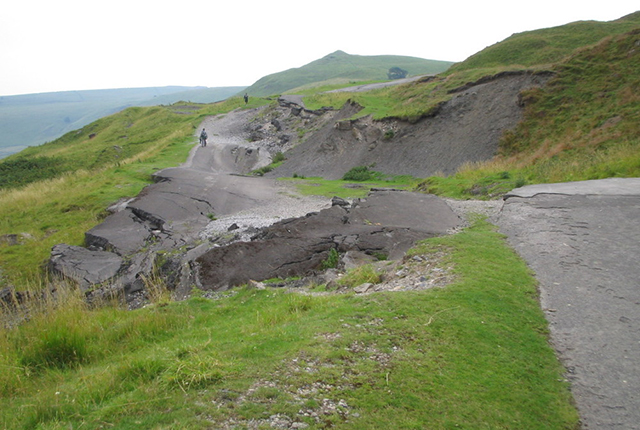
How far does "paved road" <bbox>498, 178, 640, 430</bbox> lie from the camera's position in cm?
441

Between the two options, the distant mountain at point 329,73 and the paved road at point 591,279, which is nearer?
the paved road at point 591,279

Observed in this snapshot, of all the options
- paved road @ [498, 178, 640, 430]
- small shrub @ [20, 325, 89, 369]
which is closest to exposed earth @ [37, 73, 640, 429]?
paved road @ [498, 178, 640, 430]

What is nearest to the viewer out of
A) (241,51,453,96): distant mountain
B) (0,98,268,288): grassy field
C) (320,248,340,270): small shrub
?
(320,248,340,270): small shrub

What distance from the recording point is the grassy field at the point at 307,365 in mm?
3730

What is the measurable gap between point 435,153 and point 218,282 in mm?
19048

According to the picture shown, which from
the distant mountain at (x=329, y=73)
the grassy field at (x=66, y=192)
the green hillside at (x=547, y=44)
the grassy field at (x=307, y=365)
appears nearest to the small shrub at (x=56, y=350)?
the grassy field at (x=307, y=365)

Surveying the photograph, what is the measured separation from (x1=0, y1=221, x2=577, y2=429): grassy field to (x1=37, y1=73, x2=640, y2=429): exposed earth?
0.63 metres

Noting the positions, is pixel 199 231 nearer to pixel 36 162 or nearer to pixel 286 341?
pixel 286 341

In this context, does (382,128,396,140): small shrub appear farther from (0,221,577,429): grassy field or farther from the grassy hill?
(0,221,577,429): grassy field

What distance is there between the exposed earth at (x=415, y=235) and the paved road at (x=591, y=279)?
0.02m

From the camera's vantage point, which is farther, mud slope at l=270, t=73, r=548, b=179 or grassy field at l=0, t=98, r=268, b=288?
mud slope at l=270, t=73, r=548, b=179

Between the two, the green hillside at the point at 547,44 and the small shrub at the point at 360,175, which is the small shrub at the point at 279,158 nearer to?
the small shrub at the point at 360,175

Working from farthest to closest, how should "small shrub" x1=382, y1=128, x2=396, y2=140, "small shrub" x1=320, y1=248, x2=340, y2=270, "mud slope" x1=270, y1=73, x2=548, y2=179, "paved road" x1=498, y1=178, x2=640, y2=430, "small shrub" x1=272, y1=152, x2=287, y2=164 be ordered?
"small shrub" x1=272, y1=152, x2=287, y2=164
"small shrub" x1=382, y1=128, x2=396, y2=140
"mud slope" x1=270, y1=73, x2=548, y2=179
"small shrub" x1=320, y1=248, x2=340, y2=270
"paved road" x1=498, y1=178, x2=640, y2=430

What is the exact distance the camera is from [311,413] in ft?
12.1
